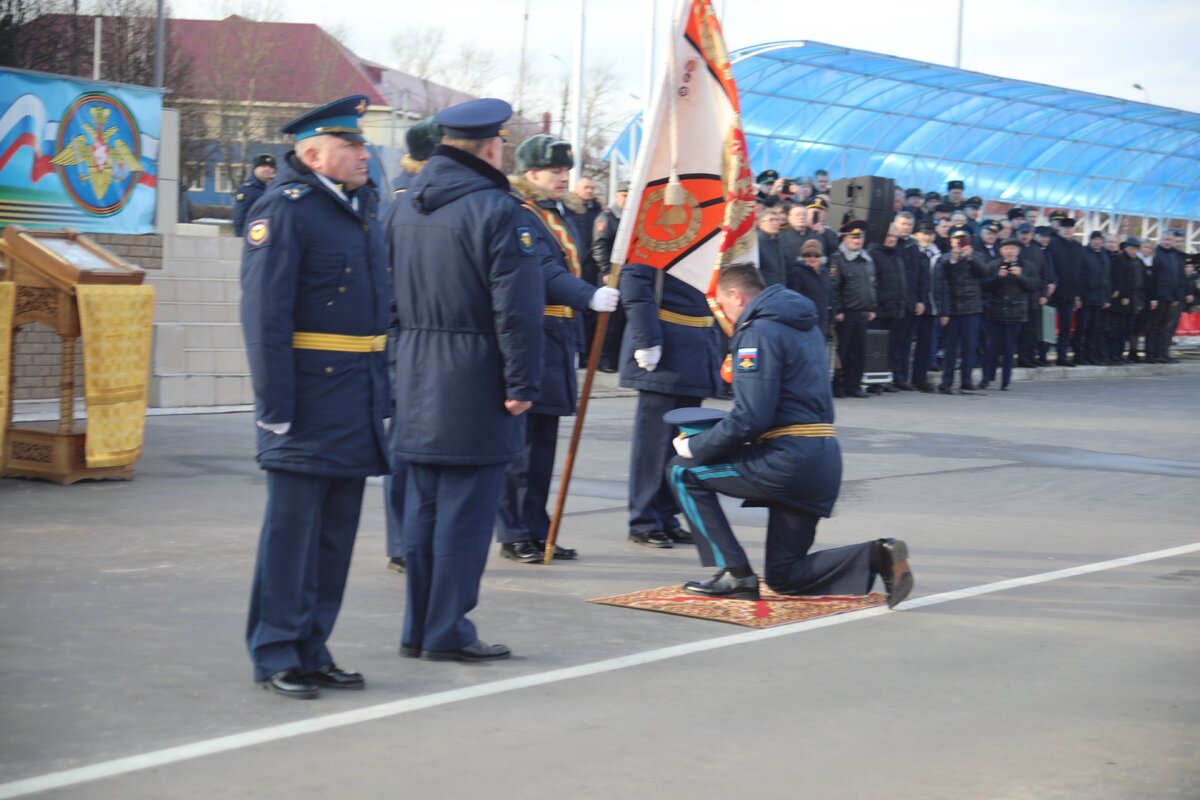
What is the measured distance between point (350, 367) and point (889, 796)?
221 centimetres

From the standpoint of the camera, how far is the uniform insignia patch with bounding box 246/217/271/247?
5195 mm

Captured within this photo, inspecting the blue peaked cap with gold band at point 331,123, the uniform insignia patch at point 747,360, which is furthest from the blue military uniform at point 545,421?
the blue peaked cap with gold band at point 331,123

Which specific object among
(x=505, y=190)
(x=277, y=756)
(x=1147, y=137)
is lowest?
(x=277, y=756)

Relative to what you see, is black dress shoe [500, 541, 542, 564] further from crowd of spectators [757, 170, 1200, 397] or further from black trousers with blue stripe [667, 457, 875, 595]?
crowd of spectators [757, 170, 1200, 397]

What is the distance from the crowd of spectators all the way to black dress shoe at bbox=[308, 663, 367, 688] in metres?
9.76

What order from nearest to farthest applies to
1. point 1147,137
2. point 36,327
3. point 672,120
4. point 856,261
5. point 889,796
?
point 889,796, point 672,120, point 36,327, point 856,261, point 1147,137

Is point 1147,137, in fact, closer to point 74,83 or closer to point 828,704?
point 74,83

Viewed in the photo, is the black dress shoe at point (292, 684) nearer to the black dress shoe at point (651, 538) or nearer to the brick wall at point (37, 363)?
the black dress shoe at point (651, 538)

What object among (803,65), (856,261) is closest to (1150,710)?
(856,261)

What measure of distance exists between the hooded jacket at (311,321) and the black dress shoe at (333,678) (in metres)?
0.67

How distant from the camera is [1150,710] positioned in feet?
18.0

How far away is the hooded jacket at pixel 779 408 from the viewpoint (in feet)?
22.5

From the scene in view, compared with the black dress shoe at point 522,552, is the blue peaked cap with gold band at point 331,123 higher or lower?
higher

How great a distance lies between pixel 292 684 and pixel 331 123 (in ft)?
6.07
